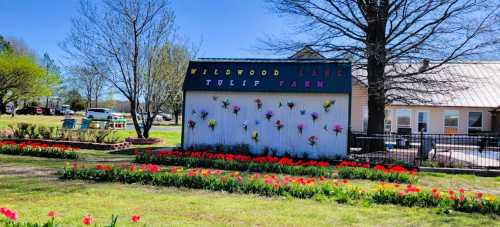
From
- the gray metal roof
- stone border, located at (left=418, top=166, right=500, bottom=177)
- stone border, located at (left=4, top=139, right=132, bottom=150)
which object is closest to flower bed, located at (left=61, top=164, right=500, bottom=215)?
stone border, located at (left=418, top=166, right=500, bottom=177)

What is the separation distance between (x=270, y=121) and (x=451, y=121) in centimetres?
1661

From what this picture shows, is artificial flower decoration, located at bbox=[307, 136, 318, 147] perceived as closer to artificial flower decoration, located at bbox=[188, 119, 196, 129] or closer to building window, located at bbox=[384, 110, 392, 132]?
artificial flower decoration, located at bbox=[188, 119, 196, 129]

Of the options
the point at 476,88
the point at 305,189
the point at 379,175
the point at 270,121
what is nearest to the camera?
the point at 305,189

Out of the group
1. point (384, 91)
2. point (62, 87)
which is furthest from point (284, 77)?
point (62, 87)

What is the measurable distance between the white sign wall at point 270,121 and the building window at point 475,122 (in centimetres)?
1604

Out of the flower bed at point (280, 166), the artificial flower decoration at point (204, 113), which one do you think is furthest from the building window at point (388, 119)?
the flower bed at point (280, 166)

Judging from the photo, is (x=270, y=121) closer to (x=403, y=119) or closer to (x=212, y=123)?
(x=212, y=123)

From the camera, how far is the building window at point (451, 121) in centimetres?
2572

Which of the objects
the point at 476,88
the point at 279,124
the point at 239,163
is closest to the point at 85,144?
the point at 279,124

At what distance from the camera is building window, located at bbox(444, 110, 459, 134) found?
25719 mm

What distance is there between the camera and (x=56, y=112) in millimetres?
67312

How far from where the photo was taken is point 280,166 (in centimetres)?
1021

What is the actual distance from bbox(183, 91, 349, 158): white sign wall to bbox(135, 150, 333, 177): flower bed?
2.93 meters

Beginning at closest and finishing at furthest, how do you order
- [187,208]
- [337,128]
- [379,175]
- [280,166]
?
[187,208] → [379,175] → [280,166] → [337,128]
